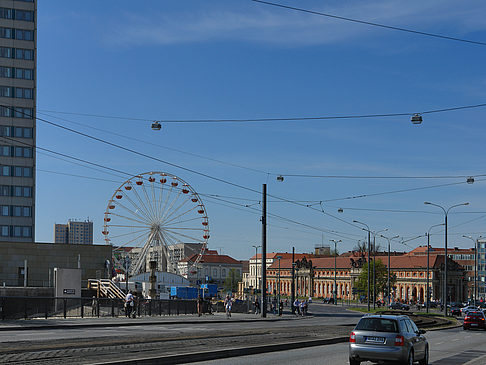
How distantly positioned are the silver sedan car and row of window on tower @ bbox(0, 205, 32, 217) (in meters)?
93.6

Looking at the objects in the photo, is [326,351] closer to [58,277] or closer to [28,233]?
[58,277]

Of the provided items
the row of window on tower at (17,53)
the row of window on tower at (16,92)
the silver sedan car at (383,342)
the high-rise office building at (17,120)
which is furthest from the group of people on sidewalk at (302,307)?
the row of window on tower at (17,53)

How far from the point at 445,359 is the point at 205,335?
10083 mm

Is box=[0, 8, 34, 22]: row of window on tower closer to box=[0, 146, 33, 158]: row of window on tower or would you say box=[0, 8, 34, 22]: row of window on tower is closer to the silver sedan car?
box=[0, 146, 33, 158]: row of window on tower

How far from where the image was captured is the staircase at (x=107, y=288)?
62578mm

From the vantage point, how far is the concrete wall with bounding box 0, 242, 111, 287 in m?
67.2

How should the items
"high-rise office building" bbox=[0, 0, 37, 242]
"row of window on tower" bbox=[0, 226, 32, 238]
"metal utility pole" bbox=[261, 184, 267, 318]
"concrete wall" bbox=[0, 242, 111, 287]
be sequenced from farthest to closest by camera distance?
"high-rise office building" bbox=[0, 0, 37, 242]
"row of window on tower" bbox=[0, 226, 32, 238]
"concrete wall" bbox=[0, 242, 111, 287]
"metal utility pole" bbox=[261, 184, 267, 318]

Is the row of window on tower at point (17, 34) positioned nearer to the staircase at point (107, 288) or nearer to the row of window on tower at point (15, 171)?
the row of window on tower at point (15, 171)

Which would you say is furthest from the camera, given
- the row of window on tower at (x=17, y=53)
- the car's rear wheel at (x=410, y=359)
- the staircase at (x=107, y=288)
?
the row of window on tower at (x=17, y=53)

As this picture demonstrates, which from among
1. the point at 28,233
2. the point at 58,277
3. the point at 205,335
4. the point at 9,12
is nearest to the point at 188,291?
the point at 28,233

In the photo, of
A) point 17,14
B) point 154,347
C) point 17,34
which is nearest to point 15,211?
point 17,34

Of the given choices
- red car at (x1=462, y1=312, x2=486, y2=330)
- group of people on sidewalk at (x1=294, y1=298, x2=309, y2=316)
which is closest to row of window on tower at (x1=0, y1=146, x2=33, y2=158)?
group of people on sidewalk at (x1=294, y1=298, x2=309, y2=316)

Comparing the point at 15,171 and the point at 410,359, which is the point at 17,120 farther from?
the point at 410,359

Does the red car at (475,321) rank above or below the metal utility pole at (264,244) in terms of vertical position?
below
